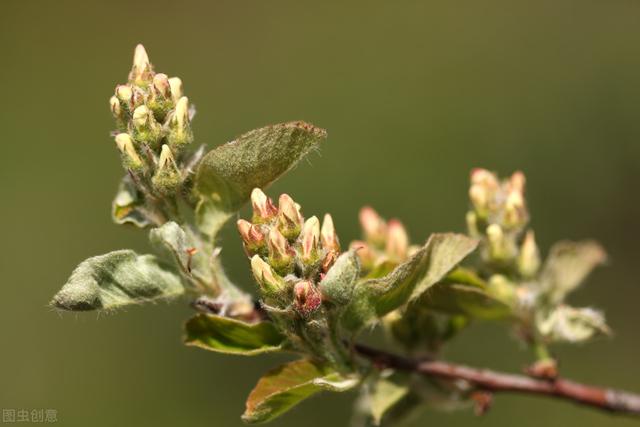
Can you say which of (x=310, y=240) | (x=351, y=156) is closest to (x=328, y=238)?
(x=310, y=240)

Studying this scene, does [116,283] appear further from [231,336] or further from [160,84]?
[160,84]

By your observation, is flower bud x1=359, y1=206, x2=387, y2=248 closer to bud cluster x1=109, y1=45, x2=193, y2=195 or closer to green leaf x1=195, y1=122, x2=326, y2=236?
green leaf x1=195, y1=122, x2=326, y2=236

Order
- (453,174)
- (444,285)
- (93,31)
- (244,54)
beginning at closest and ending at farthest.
Result: (444,285), (453,174), (244,54), (93,31)

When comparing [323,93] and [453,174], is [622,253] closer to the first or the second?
[453,174]

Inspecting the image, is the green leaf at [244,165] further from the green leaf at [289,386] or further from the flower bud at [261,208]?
the green leaf at [289,386]

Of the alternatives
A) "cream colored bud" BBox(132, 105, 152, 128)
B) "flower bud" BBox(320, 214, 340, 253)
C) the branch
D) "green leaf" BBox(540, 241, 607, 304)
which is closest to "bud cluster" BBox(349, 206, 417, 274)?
the branch

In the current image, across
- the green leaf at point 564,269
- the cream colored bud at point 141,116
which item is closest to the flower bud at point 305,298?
the cream colored bud at point 141,116

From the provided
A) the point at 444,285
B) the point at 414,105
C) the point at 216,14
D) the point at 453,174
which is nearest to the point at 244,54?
the point at 216,14
